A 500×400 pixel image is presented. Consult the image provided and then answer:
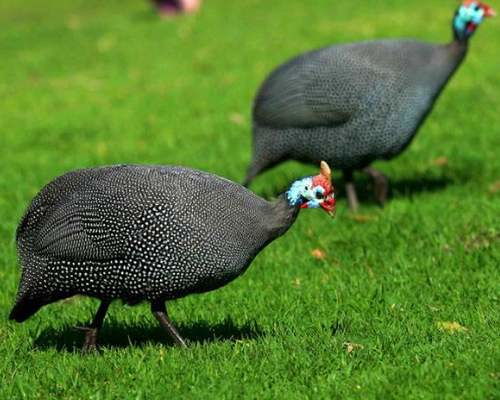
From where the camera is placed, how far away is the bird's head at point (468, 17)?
6977 mm

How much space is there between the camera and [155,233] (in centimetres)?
→ 425

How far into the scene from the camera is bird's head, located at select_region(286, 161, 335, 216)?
14.1 feet

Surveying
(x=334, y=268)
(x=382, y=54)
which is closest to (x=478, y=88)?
(x=382, y=54)

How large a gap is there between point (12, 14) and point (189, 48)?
7.57m

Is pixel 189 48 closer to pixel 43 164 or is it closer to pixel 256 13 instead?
pixel 256 13

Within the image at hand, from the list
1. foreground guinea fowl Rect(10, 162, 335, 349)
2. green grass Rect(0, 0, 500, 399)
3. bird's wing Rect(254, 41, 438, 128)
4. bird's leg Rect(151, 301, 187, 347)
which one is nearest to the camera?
green grass Rect(0, 0, 500, 399)

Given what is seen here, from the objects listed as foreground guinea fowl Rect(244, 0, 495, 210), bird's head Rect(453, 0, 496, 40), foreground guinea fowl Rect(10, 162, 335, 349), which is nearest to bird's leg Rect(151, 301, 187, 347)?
foreground guinea fowl Rect(10, 162, 335, 349)

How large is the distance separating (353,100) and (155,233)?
262 centimetres

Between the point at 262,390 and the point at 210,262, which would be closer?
the point at 262,390

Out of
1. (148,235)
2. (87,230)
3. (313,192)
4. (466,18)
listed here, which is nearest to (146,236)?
(148,235)

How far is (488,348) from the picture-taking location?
409 cm

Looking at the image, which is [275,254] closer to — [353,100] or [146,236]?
[353,100]

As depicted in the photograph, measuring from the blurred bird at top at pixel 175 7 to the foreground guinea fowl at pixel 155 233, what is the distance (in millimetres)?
12267

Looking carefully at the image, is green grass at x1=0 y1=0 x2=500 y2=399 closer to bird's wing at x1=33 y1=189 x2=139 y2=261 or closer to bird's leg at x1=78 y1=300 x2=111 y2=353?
bird's leg at x1=78 y1=300 x2=111 y2=353
